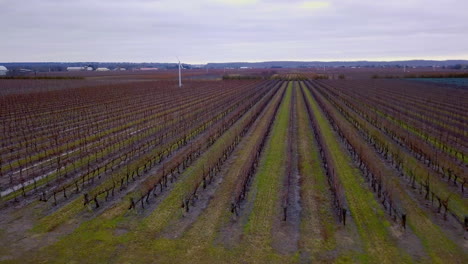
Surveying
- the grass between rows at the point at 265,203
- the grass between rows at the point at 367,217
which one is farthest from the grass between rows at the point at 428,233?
the grass between rows at the point at 265,203

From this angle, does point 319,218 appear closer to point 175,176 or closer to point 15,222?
point 175,176

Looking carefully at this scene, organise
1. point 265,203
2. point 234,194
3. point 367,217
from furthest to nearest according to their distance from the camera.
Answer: point 234,194 < point 265,203 < point 367,217

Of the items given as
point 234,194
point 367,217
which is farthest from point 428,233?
point 234,194

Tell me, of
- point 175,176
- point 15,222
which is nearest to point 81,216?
point 15,222

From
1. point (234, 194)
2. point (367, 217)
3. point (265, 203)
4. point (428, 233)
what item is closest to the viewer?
point (428, 233)

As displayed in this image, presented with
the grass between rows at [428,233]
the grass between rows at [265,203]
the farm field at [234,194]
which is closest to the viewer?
the grass between rows at [428,233]

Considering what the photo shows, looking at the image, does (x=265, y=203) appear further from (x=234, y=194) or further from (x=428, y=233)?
(x=428, y=233)

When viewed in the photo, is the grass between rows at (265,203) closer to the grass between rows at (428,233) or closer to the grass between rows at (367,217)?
the grass between rows at (367,217)

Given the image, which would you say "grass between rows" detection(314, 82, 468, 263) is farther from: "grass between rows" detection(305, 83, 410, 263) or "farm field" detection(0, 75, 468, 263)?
"grass between rows" detection(305, 83, 410, 263)
